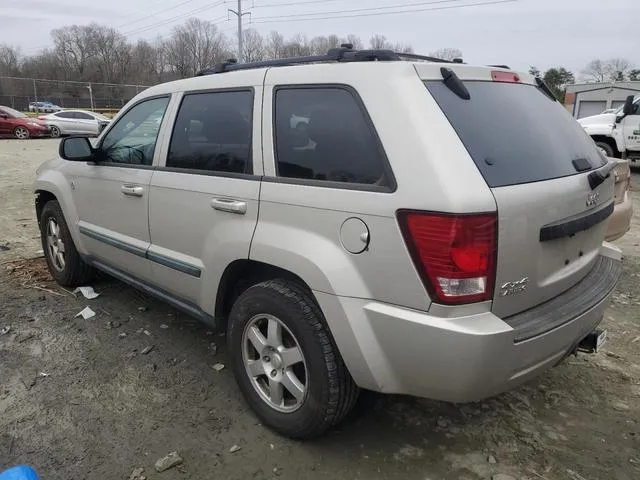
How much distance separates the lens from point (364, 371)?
7.43 ft

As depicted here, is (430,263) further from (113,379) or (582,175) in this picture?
(113,379)

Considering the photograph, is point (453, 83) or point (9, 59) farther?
point (9, 59)

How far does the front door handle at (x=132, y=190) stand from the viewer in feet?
11.3

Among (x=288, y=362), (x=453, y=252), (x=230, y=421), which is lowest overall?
(x=230, y=421)

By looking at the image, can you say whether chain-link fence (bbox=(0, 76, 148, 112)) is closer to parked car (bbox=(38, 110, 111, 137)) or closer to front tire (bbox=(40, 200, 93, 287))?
parked car (bbox=(38, 110, 111, 137))

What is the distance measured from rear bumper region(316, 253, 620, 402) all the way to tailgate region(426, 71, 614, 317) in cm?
16

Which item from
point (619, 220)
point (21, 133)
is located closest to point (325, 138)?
point (619, 220)

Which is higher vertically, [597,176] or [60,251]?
[597,176]

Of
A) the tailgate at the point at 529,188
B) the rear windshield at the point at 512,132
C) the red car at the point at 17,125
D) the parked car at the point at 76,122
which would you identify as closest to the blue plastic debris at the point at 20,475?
the tailgate at the point at 529,188

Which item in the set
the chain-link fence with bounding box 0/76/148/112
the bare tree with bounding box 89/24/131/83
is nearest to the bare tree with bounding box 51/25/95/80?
the bare tree with bounding box 89/24/131/83

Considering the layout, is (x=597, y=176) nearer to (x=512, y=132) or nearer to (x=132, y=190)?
(x=512, y=132)

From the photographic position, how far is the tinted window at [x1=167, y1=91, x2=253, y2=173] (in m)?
2.83

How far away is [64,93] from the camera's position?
156 feet

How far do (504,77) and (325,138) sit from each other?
100cm
